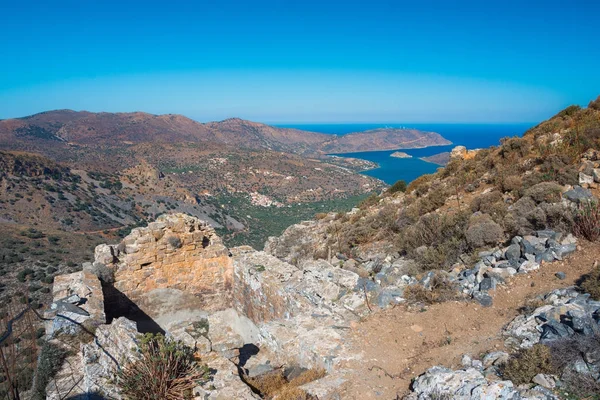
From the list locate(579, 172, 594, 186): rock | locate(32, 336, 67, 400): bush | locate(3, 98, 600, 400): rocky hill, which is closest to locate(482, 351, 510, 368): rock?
locate(3, 98, 600, 400): rocky hill

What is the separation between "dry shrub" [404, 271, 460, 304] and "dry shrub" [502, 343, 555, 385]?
2206mm

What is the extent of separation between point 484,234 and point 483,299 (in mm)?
2249

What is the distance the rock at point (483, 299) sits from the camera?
18.8 ft

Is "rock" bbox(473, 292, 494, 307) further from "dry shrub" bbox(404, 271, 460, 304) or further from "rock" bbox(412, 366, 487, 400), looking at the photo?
"rock" bbox(412, 366, 487, 400)

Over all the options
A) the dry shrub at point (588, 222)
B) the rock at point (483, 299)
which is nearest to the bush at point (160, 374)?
the rock at point (483, 299)

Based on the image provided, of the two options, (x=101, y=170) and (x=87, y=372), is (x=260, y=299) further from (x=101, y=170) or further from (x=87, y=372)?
(x=101, y=170)

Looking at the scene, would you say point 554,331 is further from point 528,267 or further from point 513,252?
point 513,252

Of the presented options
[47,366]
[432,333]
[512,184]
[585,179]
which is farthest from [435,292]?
[47,366]

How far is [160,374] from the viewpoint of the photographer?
436 cm

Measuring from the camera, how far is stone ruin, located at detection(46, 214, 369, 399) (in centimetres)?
488

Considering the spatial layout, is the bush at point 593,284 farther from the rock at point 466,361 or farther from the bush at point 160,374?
the bush at point 160,374

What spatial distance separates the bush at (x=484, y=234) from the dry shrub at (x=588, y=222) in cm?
133

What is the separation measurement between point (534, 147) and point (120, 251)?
14416 millimetres

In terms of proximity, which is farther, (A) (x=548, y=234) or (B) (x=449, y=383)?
(A) (x=548, y=234)
